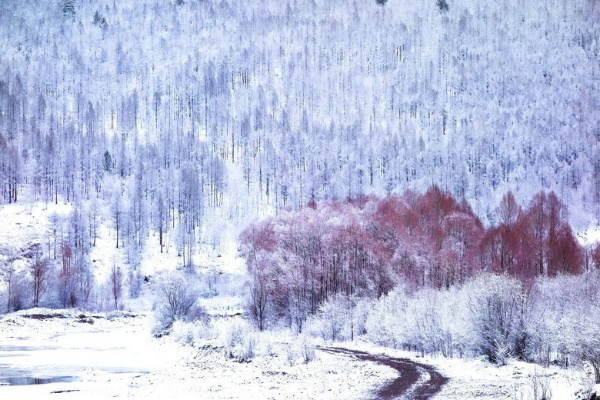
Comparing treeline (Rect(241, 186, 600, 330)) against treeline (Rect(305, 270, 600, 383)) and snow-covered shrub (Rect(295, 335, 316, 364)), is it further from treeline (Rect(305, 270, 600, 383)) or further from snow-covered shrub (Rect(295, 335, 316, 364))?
snow-covered shrub (Rect(295, 335, 316, 364))

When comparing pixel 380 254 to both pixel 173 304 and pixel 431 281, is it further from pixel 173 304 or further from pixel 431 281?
pixel 173 304

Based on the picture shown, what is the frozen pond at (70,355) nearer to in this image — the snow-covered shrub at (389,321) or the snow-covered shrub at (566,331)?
the snow-covered shrub at (389,321)

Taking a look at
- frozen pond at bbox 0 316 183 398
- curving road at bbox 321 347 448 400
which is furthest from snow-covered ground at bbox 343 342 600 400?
frozen pond at bbox 0 316 183 398

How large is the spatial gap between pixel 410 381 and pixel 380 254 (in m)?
38.7

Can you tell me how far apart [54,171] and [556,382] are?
145691mm

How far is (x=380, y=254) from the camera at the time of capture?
6769cm

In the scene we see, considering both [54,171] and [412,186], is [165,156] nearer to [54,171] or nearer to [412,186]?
[54,171]

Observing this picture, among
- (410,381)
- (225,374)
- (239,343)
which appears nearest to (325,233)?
(239,343)

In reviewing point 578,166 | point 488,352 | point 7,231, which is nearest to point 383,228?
point 488,352

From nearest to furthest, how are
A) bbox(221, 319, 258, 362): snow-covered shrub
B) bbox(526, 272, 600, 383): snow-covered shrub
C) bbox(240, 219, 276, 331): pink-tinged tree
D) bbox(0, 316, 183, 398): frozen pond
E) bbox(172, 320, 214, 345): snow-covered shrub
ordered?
bbox(526, 272, 600, 383): snow-covered shrub, bbox(0, 316, 183, 398): frozen pond, bbox(221, 319, 258, 362): snow-covered shrub, bbox(172, 320, 214, 345): snow-covered shrub, bbox(240, 219, 276, 331): pink-tinged tree

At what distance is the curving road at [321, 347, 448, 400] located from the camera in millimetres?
25719

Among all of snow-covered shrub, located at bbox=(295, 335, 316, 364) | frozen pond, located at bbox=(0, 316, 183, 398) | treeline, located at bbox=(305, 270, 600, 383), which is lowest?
frozen pond, located at bbox=(0, 316, 183, 398)

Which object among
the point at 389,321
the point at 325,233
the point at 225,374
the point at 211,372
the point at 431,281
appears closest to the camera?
the point at 225,374

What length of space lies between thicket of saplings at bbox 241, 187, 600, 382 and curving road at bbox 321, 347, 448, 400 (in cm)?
307
